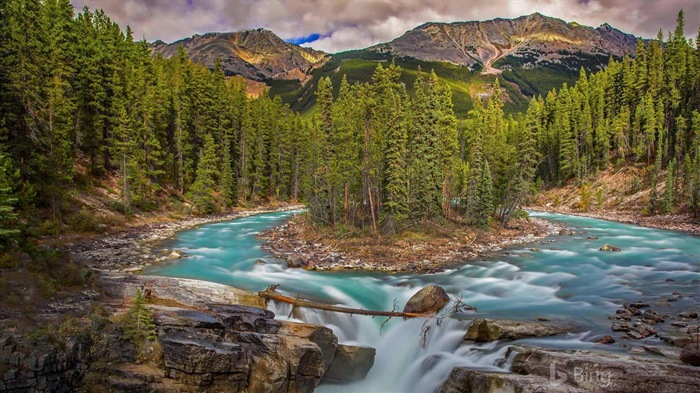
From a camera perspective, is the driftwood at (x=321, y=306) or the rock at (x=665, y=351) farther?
the driftwood at (x=321, y=306)

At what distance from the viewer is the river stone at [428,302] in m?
17.5

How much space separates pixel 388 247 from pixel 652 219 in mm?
39378

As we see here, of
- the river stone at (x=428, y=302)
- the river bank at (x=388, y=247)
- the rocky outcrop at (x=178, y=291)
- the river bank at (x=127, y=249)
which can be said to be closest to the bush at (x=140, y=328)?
the rocky outcrop at (x=178, y=291)

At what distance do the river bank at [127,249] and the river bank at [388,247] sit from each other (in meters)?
8.32

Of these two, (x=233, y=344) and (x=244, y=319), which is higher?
(x=244, y=319)

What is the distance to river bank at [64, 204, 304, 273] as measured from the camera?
73.0 ft

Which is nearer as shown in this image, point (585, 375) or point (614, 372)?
point (614, 372)

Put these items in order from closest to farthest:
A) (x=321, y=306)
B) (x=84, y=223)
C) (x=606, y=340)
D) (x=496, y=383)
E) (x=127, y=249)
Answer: (x=496, y=383) → (x=606, y=340) → (x=321, y=306) → (x=127, y=249) → (x=84, y=223)

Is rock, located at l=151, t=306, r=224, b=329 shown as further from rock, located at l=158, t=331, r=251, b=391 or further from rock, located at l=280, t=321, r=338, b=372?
rock, located at l=280, t=321, r=338, b=372

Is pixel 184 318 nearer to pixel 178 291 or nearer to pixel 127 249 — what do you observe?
pixel 178 291

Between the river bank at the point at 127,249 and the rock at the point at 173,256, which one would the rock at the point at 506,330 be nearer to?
the river bank at the point at 127,249

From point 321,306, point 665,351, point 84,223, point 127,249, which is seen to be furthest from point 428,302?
point 84,223

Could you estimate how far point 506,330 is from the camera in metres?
13.9

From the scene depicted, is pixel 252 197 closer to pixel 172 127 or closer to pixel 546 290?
pixel 172 127
